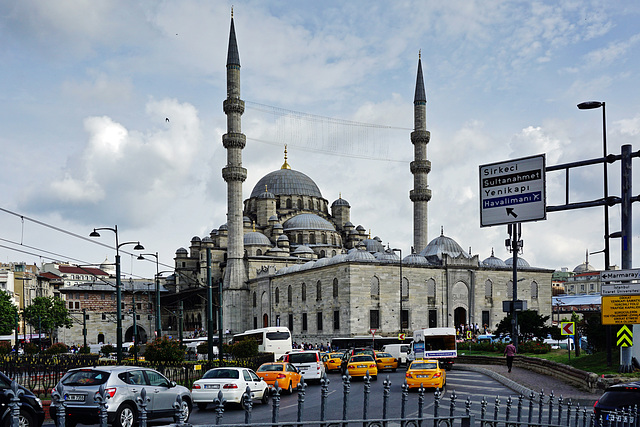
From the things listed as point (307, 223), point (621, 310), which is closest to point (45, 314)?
point (307, 223)

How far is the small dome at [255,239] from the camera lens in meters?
91.6

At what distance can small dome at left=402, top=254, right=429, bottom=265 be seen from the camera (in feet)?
228

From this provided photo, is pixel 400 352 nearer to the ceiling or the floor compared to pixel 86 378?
nearer to the floor

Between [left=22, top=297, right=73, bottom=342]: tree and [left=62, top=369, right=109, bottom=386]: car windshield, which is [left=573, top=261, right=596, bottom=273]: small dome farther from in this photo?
[left=62, top=369, right=109, bottom=386]: car windshield

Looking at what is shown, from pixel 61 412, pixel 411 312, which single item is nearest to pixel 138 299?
pixel 411 312

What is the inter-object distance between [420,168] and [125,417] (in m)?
65.2

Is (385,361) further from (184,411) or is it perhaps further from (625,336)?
(184,411)

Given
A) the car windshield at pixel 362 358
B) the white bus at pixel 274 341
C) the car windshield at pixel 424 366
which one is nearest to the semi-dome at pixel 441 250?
the white bus at pixel 274 341

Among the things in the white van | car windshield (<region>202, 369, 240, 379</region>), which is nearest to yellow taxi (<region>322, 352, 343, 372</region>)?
the white van

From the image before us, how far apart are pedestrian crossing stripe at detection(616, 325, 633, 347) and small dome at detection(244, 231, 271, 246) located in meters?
73.1

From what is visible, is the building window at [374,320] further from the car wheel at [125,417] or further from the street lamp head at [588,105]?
the car wheel at [125,417]

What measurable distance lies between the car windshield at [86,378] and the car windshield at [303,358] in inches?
600

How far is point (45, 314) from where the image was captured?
82.0m

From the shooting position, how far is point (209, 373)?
20.3 meters
